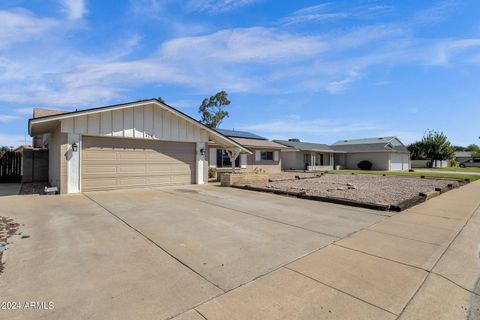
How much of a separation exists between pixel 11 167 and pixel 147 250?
602 inches

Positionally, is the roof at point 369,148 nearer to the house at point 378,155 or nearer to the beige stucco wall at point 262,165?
the house at point 378,155

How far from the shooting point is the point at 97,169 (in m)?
10.8

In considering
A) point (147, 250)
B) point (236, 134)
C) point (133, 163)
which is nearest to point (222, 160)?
point (236, 134)

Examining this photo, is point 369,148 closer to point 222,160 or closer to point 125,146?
point 222,160

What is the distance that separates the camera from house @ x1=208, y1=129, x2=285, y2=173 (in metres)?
19.6

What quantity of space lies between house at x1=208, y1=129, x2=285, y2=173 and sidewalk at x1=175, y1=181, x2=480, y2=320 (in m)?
14.5

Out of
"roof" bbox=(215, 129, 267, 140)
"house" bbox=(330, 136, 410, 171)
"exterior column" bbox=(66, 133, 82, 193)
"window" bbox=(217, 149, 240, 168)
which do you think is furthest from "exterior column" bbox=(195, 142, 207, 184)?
"house" bbox=(330, 136, 410, 171)

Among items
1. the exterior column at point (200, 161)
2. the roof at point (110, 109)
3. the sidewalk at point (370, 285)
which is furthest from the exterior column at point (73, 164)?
the sidewalk at point (370, 285)

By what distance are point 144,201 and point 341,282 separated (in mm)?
7038

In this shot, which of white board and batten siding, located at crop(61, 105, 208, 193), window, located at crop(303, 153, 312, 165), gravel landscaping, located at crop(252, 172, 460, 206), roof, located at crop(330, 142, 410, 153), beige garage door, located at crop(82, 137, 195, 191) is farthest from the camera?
roof, located at crop(330, 142, 410, 153)

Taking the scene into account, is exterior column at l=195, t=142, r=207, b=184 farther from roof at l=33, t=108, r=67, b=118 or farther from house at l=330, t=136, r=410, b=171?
house at l=330, t=136, r=410, b=171

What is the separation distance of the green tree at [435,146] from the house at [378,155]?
6271mm

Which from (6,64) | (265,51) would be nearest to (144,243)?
(265,51)

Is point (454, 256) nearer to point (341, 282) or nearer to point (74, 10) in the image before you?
point (341, 282)
